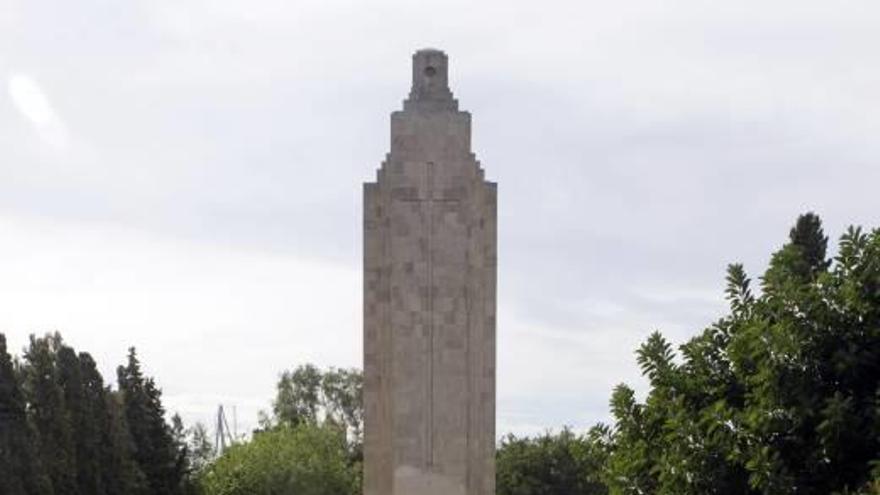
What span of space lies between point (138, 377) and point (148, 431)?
77.3 inches

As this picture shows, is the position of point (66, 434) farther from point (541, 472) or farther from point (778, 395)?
point (778, 395)

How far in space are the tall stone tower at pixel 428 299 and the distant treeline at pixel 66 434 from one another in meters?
20.2

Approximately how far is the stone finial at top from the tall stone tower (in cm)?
2

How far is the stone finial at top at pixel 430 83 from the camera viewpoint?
29.6 m

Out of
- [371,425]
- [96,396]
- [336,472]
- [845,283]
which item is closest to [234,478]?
[336,472]

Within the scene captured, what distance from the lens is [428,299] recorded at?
29.4 m

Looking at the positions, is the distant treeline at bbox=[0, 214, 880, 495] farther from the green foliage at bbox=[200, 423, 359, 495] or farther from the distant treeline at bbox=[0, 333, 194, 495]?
the green foliage at bbox=[200, 423, 359, 495]

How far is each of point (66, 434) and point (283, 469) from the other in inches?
804

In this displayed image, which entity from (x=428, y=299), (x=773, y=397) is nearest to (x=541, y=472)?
(x=428, y=299)

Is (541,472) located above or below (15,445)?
above

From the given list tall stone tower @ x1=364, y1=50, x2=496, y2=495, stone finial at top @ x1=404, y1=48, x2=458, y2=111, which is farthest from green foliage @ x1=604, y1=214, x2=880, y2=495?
stone finial at top @ x1=404, y1=48, x2=458, y2=111

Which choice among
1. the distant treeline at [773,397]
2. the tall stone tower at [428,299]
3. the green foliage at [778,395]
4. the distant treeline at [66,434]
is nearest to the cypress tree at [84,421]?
the distant treeline at [66,434]

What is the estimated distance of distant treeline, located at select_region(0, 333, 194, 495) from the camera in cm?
4750

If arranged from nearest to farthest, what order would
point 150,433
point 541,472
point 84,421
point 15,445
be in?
point 15,445 → point 84,421 → point 150,433 → point 541,472
